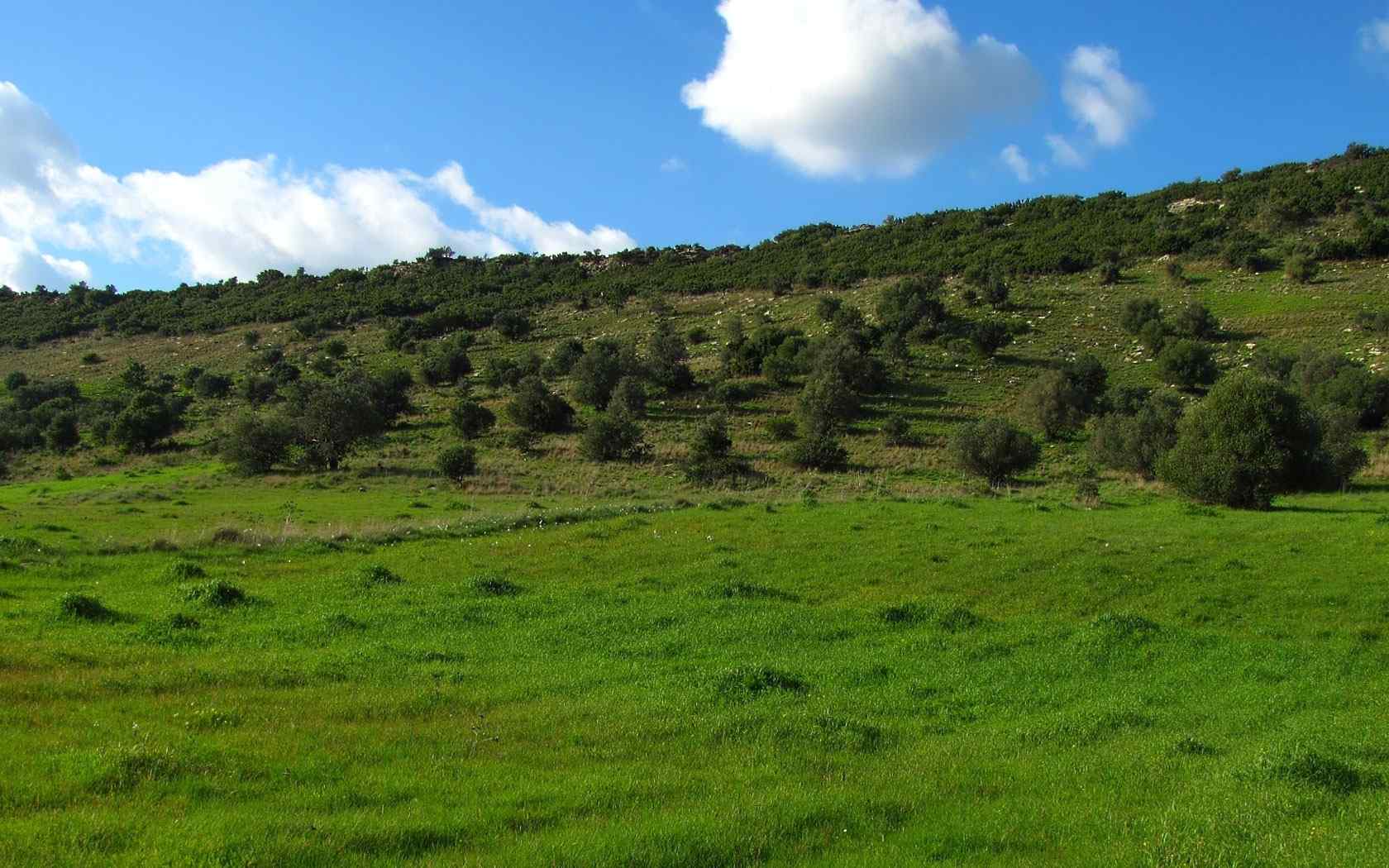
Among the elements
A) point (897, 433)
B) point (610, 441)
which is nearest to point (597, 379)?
point (610, 441)

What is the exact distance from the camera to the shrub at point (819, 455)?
5319 cm

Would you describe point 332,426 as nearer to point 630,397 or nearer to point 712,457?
point 630,397

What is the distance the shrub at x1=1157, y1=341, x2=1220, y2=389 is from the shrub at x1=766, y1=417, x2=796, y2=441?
89.3ft

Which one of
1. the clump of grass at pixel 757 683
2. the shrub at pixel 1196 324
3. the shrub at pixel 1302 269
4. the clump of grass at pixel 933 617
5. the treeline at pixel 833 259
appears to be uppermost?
the treeline at pixel 833 259

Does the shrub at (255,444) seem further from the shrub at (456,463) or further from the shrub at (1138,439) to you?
the shrub at (1138,439)

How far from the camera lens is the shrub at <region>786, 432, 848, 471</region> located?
53188 mm

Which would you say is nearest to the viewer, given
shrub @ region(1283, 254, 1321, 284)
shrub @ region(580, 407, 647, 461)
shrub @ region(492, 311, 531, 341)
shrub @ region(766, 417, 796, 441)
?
shrub @ region(580, 407, 647, 461)

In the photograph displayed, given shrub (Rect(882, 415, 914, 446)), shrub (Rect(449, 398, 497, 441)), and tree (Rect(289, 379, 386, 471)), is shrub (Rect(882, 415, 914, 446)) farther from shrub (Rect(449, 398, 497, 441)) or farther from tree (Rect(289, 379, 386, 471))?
tree (Rect(289, 379, 386, 471))

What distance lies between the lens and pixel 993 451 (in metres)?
46.8

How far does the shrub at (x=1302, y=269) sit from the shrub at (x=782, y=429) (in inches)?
2090

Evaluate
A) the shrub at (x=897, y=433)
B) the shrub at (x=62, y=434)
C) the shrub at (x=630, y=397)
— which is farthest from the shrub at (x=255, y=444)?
the shrub at (x=897, y=433)

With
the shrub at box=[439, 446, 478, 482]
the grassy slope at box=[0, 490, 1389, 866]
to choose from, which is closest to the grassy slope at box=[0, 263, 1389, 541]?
the shrub at box=[439, 446, 478, 482]

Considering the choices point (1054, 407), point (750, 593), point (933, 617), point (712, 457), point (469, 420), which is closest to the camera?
point (933, 617)

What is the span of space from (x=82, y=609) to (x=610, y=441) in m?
43.1
